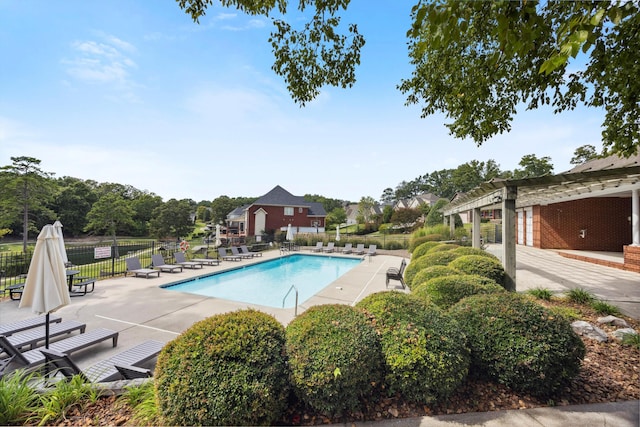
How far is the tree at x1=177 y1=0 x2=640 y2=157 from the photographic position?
3.60 m

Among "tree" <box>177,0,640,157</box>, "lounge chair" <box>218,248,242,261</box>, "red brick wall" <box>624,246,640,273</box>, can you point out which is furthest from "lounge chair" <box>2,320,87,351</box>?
"red brick wall" <box>624,246,640,273</box>

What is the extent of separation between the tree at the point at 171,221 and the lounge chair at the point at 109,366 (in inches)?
1500

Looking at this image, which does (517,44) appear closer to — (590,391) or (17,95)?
(590,391)

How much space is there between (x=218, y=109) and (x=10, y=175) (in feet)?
65.0

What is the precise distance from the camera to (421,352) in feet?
8.25

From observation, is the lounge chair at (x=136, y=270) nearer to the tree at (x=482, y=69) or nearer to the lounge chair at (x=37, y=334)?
the lounge chair at (x=37, y=334)

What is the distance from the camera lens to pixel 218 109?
9.39 metres

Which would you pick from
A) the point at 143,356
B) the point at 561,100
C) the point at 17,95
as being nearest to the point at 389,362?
the point at 143,356

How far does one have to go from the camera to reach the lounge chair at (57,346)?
3.73m

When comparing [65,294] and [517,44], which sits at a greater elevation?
[517,44]

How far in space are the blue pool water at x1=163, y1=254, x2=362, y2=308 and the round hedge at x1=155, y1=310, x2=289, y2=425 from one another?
22.0 feet

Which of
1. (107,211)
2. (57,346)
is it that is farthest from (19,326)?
(107,211)

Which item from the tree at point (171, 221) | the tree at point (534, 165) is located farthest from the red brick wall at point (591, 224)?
the tree at point (171, 221)

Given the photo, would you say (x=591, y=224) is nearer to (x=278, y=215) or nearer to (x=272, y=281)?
(x=272, y=281)
